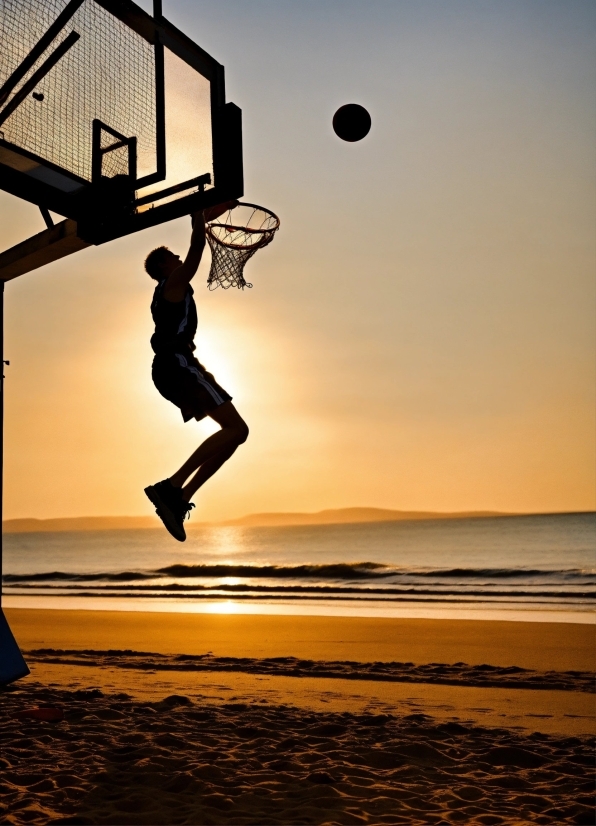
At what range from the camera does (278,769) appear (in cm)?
546

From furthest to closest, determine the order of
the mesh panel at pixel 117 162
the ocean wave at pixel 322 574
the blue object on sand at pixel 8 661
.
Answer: the ocean wave at pixel 322 574 → the blue object on sand at pixel 8 661 → the mesh panel at pixel 117 162

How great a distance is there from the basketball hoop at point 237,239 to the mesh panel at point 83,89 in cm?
98

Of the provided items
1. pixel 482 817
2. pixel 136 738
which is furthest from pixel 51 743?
pixel 482 817

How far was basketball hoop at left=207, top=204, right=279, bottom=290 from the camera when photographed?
22.4ft

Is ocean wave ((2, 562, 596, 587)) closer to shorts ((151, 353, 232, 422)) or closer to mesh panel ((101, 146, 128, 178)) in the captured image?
shorts ((151, 353, 232, 422))

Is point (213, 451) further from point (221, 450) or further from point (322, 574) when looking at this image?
point (322, 574)

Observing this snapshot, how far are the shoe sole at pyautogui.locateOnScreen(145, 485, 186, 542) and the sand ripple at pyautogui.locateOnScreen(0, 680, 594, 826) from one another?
1544 mm

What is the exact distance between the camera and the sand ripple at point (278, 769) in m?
4.62

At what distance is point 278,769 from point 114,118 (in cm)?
480

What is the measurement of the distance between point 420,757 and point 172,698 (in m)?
2.82

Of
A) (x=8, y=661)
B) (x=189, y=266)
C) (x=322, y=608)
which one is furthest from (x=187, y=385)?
(x=322, y=608)

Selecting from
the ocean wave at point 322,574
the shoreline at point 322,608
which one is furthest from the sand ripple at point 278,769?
the ocean wave at point 322,574

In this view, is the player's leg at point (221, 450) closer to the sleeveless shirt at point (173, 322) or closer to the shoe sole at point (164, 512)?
the shoe sole at point (164, 512)

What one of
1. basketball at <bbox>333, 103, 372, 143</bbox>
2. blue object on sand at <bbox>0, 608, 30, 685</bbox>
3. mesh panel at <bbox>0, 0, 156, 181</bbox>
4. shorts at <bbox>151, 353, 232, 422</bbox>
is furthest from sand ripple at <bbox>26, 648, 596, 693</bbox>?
mesh panel at <bbox>0, 0, 156, 181</bbox>
